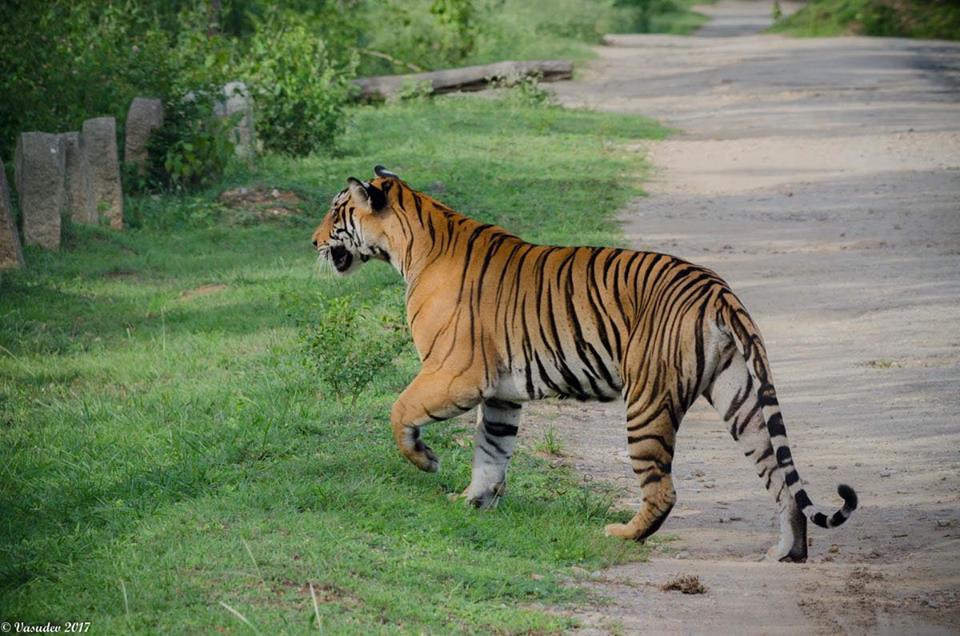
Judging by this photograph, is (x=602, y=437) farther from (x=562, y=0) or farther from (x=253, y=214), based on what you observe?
(x=562, y=0)

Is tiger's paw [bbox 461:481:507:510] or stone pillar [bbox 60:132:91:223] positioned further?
stone pillar [bbox 60:132:91:223]

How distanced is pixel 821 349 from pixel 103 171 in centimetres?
676

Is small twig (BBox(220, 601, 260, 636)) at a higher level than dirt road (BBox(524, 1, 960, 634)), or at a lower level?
higher

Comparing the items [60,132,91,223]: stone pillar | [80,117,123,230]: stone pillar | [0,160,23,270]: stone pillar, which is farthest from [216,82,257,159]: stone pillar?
[0,160,23,270]: stone pillar

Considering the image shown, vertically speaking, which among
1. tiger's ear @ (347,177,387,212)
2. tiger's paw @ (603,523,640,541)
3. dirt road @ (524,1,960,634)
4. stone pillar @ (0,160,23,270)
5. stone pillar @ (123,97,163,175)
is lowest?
dirt road @ (524,1,960,634)

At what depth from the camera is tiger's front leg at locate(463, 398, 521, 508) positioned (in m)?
6.23

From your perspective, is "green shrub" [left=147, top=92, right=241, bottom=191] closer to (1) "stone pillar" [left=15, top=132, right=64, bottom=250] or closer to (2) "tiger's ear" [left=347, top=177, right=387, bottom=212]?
(1) "stone pillar" [left=15, top=132, right=64, bottom=250]

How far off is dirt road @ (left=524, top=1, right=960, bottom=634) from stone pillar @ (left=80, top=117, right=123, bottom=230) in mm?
4702

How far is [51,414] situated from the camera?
24.8 feet

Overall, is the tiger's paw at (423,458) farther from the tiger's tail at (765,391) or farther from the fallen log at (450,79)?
the fallen log at (450,79)

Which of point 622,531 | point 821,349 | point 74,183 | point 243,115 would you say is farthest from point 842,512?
point 243,115

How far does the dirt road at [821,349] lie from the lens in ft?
17.4

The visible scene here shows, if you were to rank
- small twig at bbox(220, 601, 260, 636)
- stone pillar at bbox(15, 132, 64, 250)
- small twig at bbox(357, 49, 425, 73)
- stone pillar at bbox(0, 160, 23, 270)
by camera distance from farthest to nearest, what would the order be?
Result: 1. small twig at bbox(357, 49, 425, 73)
2. stone pillar at bbox(15, 132, 64, 250)
3. stone pillar at bbox(0, 160, 23, 270)
4. small twig at bbox(220, 601, 260, 636)

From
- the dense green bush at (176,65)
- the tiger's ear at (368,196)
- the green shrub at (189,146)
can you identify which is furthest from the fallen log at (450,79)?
the tiger's ear at (368,196)
